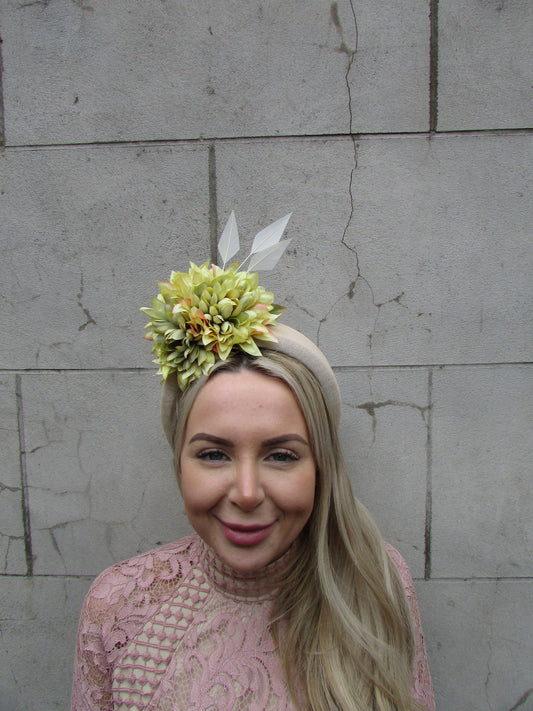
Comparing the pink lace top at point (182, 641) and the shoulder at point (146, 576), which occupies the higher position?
the shoulder at point (146, 576)

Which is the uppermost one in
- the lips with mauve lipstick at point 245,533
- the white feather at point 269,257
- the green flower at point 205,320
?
the white feather at point 269,257

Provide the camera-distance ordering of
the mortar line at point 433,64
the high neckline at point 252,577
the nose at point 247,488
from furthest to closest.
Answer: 1. the mortar line at point 433,64
2. the high neckline at point 252,577
3. the nose at point 247,488

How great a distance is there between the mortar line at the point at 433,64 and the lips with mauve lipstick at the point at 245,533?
4.87ft

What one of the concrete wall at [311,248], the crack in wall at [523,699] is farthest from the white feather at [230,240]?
the crack in wall at [523,699]

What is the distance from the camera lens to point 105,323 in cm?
186

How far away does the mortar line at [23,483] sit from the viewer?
191 centimetres

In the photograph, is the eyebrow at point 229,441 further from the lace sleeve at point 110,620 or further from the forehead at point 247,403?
the lace sleeve at point 110,620

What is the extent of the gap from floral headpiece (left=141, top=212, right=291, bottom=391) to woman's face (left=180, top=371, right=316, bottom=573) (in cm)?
7

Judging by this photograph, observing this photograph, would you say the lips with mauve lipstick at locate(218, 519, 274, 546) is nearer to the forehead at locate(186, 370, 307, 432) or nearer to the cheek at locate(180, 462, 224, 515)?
the cheek at locate(180, 462, 224, 515)

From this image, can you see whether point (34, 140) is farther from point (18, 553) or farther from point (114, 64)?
point (18, 553)

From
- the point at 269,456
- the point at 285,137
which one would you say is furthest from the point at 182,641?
the point at 285,137

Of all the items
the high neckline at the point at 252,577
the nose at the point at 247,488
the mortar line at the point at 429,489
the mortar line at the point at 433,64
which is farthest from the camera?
the mortar line at the point at 429,489

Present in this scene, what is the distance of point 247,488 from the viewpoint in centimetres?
111

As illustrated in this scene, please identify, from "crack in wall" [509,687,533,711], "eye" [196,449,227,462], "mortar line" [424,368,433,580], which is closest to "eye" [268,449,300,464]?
"eye" [196,449,227,462]
